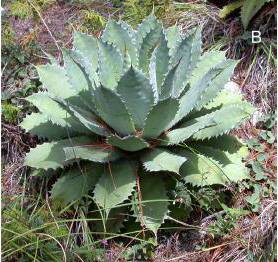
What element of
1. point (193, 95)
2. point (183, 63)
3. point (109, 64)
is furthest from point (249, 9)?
point (109, 64)

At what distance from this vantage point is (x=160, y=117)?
8.28ft

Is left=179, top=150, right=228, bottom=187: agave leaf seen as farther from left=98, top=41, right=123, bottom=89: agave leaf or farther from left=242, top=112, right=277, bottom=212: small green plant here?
left=98, top=41, right=123, bottom=89: agave leaf

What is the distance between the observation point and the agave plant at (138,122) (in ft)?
8.25

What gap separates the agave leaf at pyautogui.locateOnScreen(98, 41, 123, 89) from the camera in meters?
2.61

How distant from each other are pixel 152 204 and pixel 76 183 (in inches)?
15.1

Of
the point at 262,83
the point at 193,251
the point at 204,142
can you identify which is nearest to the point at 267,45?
the point at 262,83

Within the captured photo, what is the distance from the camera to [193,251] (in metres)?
2.62

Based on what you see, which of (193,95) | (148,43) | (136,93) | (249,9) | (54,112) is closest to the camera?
(136,93)

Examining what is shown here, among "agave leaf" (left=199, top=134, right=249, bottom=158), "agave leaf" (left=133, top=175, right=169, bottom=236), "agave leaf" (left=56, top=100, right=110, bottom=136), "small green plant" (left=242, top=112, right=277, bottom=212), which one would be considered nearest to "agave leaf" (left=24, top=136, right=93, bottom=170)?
"agave leaf" (left=56, top=100, right=110, bottom=136)

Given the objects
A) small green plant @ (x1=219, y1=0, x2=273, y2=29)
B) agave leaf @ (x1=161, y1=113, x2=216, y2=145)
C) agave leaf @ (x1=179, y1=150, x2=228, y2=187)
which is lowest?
agave leaf @ (x1=179, y1=150, x2=228, y2=187)

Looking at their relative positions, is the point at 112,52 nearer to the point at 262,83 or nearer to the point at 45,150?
the point at 45,150

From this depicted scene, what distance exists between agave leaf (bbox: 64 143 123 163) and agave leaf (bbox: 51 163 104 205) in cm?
10

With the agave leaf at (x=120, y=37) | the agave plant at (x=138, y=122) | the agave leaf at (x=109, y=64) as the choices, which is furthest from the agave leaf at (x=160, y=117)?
the agave leaf at (x=120, y=37)

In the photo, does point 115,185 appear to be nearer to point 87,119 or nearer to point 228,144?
point 87,119
